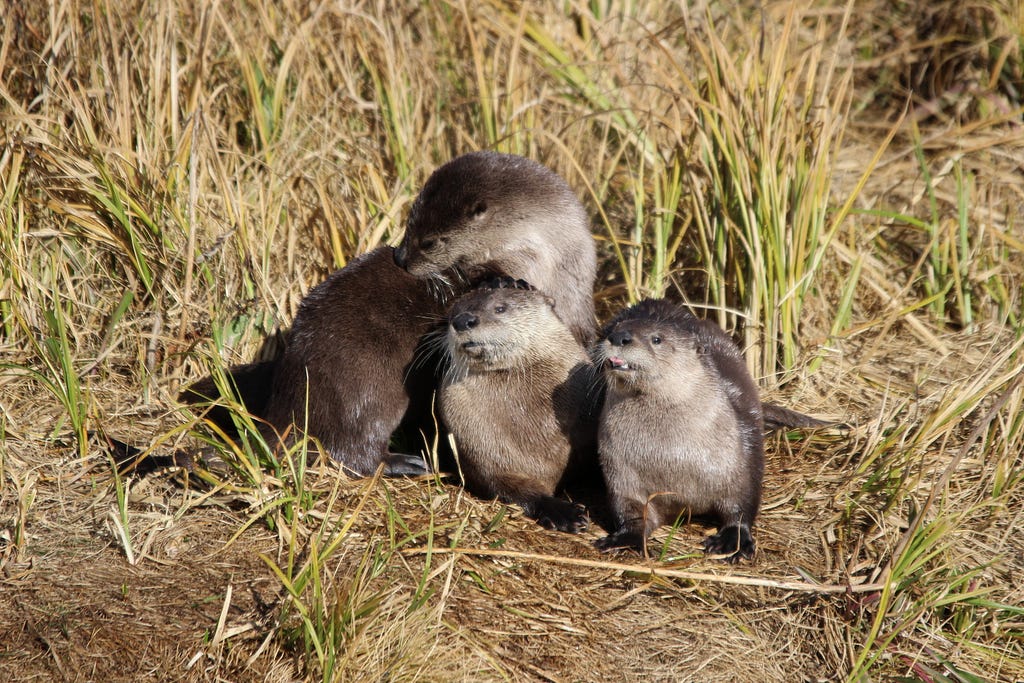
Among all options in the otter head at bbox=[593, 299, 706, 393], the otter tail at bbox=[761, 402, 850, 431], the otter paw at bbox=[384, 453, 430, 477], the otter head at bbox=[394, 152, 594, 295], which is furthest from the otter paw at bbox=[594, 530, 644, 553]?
the otter head at bbox=[394, 152, 594, 295]

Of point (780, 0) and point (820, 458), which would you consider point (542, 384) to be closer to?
point (820, 458)

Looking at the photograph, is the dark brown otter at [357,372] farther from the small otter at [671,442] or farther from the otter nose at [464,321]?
the small otter at [671,442]

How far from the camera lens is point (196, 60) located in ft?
12.0

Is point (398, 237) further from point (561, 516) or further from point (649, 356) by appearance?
point (649, 356)

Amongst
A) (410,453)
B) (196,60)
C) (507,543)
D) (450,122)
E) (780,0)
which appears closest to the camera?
(507,543)

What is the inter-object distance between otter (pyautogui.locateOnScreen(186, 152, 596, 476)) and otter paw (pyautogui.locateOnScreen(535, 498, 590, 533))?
17.6 inches

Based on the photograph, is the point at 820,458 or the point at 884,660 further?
the point at 820,458

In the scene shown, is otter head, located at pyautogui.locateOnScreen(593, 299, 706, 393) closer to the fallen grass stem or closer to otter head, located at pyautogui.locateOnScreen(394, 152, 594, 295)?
the fallen grass stem

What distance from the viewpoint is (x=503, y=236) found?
3283 millimetres

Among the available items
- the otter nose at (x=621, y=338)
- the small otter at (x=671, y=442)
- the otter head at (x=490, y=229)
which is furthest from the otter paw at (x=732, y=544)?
the otter head at (x=490, y=229)

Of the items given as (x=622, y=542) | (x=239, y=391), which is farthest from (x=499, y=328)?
(x=239, y=391)

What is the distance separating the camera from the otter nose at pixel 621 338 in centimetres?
248

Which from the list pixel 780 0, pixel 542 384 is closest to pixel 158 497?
pixel 542 384

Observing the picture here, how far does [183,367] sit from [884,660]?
7.62ft
